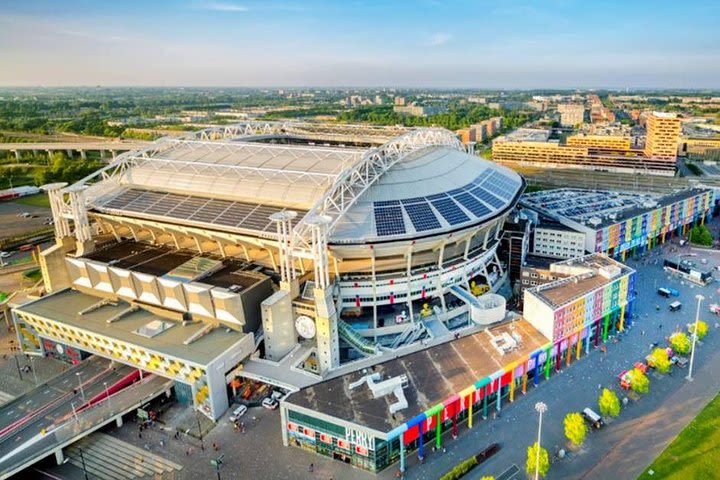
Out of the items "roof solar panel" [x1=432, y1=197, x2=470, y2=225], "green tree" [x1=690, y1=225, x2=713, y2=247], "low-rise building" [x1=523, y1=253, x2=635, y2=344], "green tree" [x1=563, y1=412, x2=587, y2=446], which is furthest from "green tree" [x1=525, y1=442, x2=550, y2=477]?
"green tree" [x1=690, y1=225, x2=713, y2=247]

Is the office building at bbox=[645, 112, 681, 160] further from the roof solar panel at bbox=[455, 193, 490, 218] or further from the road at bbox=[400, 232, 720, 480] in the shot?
the roof solar panel at bbox=[455, 193, 490, 218]

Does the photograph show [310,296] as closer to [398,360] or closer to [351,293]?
[351,293]

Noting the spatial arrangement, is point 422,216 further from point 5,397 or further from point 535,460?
point 5,397

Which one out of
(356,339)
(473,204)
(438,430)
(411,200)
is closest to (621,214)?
(473,204)

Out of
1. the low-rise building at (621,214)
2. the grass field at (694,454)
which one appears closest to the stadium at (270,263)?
the low-rise building at (621,214)

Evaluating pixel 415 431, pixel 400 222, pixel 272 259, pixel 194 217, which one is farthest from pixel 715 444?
pixel 194 217
